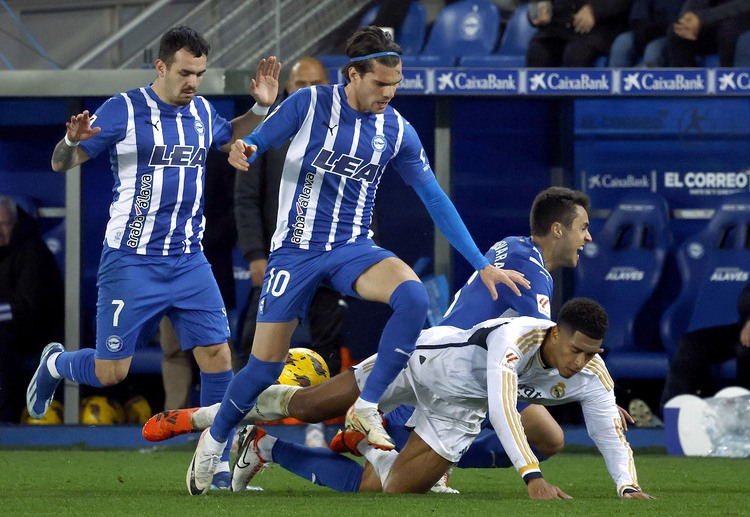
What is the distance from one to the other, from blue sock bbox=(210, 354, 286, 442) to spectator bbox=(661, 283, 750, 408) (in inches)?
161

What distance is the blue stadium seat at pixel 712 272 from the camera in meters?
9.70

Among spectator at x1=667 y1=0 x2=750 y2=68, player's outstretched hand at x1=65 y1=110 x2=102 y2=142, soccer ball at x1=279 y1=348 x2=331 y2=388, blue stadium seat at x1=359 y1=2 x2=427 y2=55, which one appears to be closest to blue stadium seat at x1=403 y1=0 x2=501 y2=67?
blue stadium seat at x1=359 y1=2 x2=427 y2=55

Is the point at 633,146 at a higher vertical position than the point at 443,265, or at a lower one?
higher

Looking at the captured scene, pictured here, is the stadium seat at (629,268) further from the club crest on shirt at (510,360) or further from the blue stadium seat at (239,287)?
the club crest on shirt at (510,360)

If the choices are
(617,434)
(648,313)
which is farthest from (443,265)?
(617,434)

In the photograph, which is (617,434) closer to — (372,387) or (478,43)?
(372,387)

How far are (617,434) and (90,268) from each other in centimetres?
542

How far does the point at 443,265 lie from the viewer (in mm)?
9688

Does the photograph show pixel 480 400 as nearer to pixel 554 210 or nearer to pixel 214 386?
pixel 554 210

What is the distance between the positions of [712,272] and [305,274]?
4683 mm

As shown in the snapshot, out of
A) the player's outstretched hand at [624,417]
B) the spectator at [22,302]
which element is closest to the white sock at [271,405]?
the player's outstretched hand at [624,417]

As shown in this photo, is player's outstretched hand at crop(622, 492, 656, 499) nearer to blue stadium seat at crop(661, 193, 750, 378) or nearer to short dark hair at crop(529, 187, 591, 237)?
short dark hair at crop(529, 187, 591, 237)

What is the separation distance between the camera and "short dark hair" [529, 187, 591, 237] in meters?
6.29

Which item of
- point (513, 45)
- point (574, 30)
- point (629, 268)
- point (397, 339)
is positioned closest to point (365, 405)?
point (397, 339)
